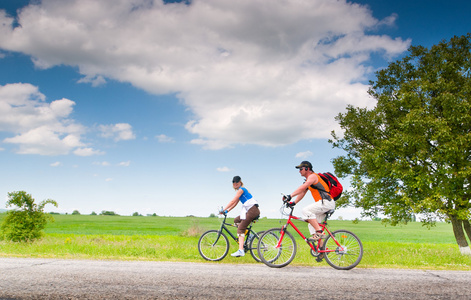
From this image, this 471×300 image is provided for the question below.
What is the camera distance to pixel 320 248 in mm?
8336

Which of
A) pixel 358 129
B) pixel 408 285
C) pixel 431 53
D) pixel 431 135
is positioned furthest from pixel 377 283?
pixel 431 53

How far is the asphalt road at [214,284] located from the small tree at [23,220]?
9891 millimetres

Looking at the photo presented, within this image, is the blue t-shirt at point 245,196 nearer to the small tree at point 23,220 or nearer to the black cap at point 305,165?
the black cap at point 305,165

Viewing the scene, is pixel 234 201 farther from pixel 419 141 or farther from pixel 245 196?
pixel 419 141

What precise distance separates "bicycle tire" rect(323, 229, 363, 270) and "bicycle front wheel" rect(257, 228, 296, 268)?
84 centimetres

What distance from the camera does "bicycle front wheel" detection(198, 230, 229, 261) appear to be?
9523 mm

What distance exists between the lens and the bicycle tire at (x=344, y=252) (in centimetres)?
816

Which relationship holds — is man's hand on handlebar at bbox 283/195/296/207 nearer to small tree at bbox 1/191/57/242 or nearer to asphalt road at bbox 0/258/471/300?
asphalt road at bbox 0/258/471/300

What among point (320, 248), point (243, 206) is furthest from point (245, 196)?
point (320, 248)

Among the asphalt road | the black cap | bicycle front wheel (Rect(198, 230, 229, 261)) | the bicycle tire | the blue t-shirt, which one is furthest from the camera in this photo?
bicycle front wheel (Rect(198, 230, 229, 261))

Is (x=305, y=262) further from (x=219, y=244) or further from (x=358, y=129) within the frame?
(x=358, y=129)

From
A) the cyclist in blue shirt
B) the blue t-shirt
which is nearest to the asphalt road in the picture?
the cyclist in blue shirt

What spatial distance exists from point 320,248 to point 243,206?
7.30 ft

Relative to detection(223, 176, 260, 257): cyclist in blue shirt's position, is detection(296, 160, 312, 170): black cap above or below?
above
